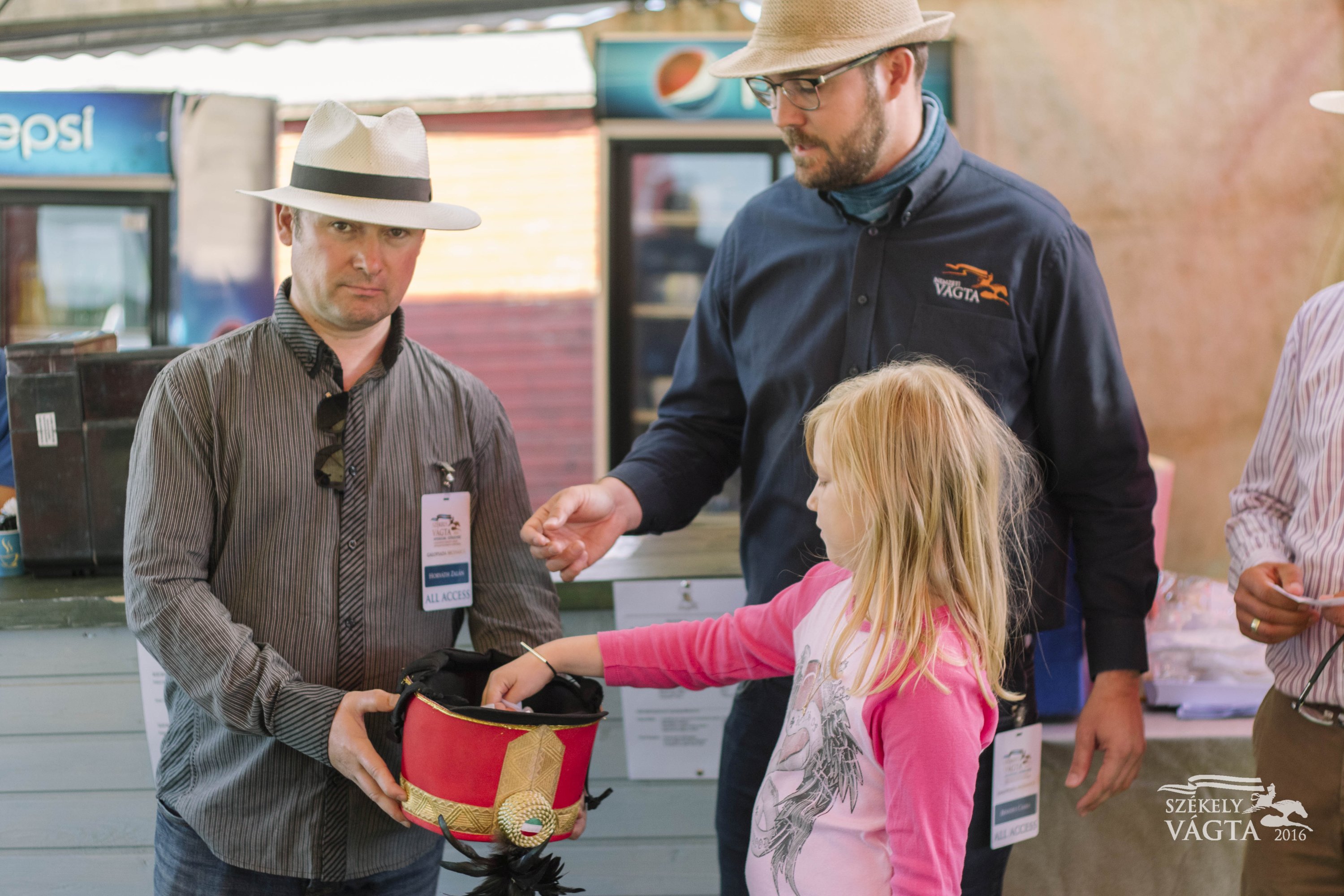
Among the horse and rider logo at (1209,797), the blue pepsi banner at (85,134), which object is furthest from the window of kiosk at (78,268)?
the horse and rider logo at (1209,797)

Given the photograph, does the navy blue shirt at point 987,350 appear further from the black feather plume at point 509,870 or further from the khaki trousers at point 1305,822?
the black feather plume at point 509,870

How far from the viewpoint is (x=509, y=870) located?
1298mm

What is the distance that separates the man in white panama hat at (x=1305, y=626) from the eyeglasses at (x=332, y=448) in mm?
1360

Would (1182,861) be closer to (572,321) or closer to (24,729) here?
(24,729)

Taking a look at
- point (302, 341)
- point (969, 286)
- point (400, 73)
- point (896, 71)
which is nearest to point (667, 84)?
point (400, 73)

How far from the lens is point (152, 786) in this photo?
211 centimetres

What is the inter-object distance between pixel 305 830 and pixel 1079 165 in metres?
4.92

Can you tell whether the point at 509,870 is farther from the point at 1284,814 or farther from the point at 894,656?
the point at 1284,814

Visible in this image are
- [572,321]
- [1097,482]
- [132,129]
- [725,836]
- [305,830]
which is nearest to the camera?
[305,830]

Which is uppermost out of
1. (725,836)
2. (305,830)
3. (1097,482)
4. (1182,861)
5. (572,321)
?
(572,321)

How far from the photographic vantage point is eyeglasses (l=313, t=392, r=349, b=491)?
4.87ft

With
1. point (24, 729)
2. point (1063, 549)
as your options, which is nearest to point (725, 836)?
point (1063, 549)

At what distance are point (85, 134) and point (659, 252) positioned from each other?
9.08 feet

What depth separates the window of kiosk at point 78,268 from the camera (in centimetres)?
502
